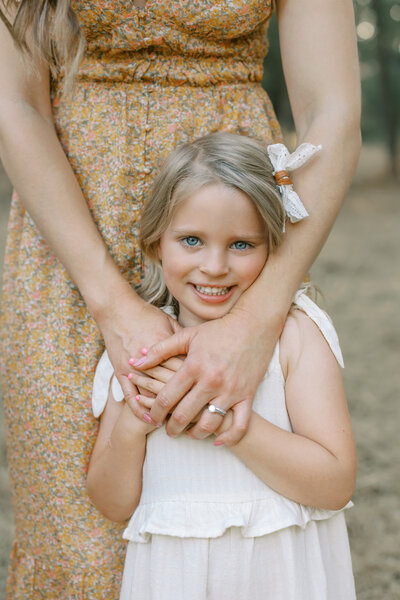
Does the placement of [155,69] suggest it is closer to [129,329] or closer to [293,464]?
[129,329]

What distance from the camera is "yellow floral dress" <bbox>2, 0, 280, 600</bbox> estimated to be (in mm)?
1798

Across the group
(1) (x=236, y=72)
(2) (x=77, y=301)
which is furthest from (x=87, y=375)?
(1) (x=236, y=72)

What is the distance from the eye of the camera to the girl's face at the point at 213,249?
1.61m

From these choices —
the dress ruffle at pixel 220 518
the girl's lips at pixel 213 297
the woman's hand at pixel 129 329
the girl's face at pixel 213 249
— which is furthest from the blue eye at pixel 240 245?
the dress ruffle at pixel 220 518

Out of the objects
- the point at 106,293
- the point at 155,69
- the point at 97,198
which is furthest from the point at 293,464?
A: the point at 155,69

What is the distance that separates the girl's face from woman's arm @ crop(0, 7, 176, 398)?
10 centimetres

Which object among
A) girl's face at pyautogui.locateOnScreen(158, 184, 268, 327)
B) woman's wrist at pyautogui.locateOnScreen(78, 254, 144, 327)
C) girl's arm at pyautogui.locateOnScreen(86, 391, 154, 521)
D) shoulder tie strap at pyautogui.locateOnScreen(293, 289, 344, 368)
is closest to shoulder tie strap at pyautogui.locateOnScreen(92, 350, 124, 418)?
girl's arm at pyautogui.locateOnScreen(86, 391, 154, 521)

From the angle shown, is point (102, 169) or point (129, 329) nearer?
point (129, 329)

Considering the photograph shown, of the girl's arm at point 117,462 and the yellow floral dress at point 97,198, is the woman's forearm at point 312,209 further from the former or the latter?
the girl's arm at point 117,462

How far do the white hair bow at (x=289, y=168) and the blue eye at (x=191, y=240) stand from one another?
0.21m

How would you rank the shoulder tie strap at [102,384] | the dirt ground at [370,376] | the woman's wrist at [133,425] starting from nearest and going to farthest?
the woman's wrist at [133,425], the shoulder tie strap at [102,384], the dirt ground at [370,376]

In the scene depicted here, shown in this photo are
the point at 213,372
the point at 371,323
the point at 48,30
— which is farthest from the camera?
the point at 371,323

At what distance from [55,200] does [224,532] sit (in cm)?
85

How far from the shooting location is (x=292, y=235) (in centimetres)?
171
